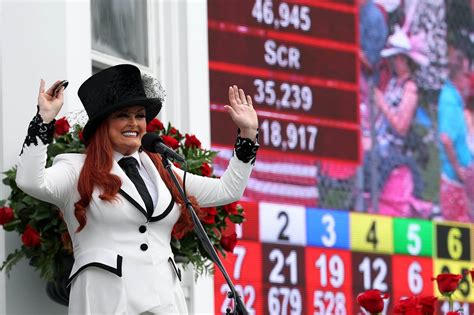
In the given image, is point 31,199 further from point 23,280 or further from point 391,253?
point 391,253

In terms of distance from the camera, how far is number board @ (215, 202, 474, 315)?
8.04 metres

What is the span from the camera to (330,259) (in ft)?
27.6

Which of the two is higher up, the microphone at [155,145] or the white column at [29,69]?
the white column at [29,69]

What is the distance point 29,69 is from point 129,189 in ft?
4.19

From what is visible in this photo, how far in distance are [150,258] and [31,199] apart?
0.99m

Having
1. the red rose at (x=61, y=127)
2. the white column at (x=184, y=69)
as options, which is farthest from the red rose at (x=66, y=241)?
the white column at (x=184, y=69)

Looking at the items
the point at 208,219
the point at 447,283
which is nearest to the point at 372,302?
the point at 447,283

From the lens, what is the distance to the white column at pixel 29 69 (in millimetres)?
6172

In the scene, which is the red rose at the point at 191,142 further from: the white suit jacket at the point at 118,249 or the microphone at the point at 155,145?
the microphone at the point at 155,145

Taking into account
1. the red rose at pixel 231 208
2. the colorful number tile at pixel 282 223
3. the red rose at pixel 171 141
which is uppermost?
the red rose at pixel 171 141

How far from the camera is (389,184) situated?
28.5 ft

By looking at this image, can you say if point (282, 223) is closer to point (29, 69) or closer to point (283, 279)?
point (283, 279)

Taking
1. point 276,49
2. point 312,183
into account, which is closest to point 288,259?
point 312,183

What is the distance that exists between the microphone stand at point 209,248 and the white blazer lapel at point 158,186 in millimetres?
266
